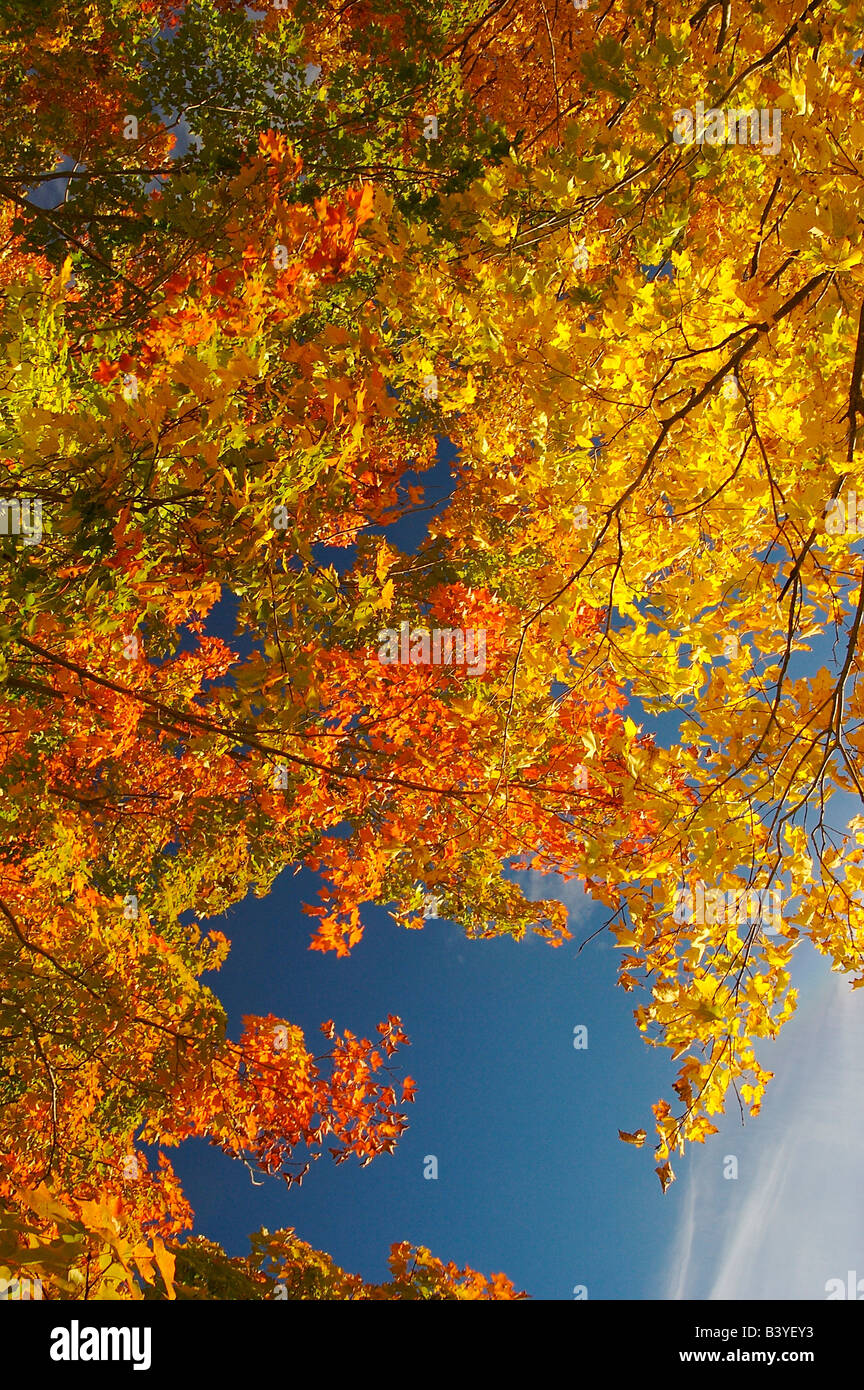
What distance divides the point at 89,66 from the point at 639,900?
30.1ft

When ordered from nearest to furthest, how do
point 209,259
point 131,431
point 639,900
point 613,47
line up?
point 131,431
point 613,47
point 639,900
point 209,259

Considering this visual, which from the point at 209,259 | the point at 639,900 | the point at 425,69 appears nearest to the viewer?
the point at 639,900

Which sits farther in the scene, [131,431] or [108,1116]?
[108,1116]

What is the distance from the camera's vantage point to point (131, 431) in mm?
1900

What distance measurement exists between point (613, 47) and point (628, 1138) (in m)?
3.59

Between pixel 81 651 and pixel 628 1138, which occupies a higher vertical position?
pixel 81 651

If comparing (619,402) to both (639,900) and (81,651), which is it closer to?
(639,900)

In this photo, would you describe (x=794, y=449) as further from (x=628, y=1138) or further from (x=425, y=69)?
(x=425, y=69)

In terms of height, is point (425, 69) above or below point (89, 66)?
below

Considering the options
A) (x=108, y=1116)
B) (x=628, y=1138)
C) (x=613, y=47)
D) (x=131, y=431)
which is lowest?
(x=108, y=1116)

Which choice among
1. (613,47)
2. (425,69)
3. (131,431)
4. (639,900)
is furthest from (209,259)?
(639,900)

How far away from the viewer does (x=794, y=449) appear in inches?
109

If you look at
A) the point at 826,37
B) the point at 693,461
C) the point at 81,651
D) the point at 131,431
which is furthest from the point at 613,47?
the point at 81,651

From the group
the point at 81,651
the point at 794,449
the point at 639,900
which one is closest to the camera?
the point at 639,900
